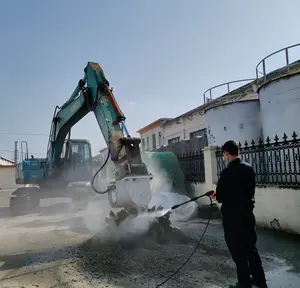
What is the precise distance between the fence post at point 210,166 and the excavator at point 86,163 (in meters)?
3.61

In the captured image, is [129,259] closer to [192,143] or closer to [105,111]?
[105,111]

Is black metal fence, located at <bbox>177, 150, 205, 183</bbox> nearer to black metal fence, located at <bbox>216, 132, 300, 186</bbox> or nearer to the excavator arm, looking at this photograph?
black metal fence, located at <bbox>216, 132, 300, 186</bbox>

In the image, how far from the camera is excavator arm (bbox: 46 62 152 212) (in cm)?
565

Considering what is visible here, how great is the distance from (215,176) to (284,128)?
8.41 feet

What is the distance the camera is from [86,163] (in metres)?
12.8

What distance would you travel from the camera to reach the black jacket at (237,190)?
148 inches

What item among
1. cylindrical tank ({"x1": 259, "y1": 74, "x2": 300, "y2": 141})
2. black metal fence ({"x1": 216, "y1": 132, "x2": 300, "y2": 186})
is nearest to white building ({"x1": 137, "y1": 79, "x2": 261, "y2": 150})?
cylindrical tank ({"x1": 259, "y1": 74, "x2": 300, "y2": 141})

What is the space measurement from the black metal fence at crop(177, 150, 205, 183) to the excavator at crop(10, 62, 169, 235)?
360 cm

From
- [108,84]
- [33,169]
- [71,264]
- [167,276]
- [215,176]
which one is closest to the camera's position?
[167,276]

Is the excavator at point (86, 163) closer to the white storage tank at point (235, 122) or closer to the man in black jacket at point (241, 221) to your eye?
the man in black jacket at point (241, 221)

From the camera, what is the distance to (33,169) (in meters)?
12.5

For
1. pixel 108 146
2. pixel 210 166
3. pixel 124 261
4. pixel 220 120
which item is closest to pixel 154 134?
pixel 220 120

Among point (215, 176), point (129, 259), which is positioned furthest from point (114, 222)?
point (215, 176)

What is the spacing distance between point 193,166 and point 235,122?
274 centimetres
